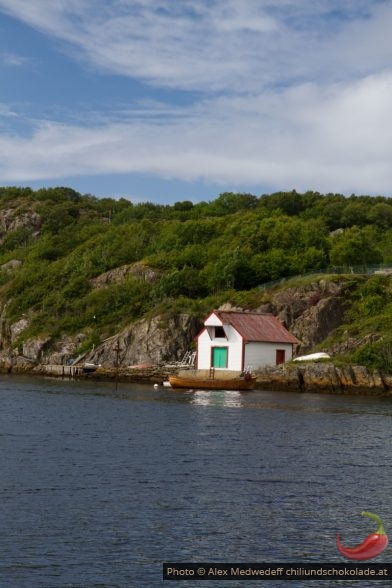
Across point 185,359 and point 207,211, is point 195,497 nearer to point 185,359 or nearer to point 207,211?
point 185,359

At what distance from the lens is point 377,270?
292ft

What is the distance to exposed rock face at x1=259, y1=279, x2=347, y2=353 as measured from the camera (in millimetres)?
82812

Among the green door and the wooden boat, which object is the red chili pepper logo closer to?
the wooden boat

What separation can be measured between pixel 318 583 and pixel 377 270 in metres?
74.0

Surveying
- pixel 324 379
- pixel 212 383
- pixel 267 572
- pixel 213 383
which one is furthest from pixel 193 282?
pixel 267 572

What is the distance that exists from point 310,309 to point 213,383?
16858 millimetres

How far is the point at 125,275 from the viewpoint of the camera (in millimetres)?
109438

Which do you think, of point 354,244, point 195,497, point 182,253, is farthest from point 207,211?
point 195,497

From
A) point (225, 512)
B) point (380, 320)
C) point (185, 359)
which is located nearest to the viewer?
point (225, 512)

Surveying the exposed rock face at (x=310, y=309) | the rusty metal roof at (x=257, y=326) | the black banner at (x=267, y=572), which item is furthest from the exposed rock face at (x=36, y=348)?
the black banner at (x=267, y=572)

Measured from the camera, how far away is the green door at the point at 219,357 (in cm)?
7744

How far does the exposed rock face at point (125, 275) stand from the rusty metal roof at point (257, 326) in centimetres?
2724

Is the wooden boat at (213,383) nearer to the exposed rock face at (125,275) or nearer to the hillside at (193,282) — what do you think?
the hillside at (193,282)

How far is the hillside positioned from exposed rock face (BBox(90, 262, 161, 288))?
0.22 meters
